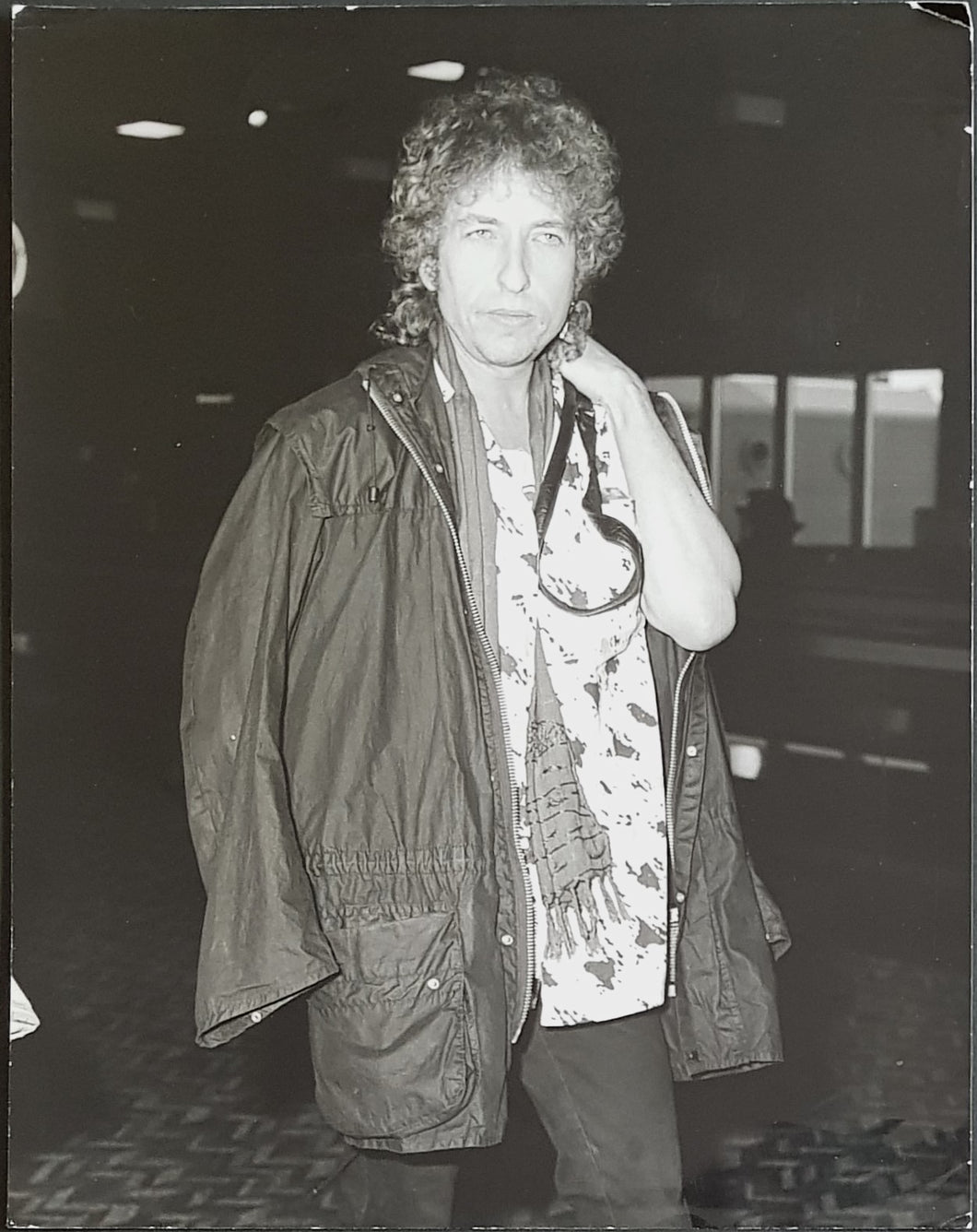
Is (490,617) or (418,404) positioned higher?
(418,404)

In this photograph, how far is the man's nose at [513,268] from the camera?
2.04 metres

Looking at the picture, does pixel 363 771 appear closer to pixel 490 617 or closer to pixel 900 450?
pixel 490 617

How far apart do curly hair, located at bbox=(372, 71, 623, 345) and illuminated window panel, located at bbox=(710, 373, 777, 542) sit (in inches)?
10.4

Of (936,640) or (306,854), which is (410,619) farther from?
(936,640)

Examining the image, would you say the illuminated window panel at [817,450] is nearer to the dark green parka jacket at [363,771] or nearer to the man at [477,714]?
the man at [477,714]

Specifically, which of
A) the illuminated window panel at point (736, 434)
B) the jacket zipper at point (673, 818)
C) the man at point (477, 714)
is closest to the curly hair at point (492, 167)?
the man at point (477, 714)

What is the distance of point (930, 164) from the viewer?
7.04 feet

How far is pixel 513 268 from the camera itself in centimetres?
204

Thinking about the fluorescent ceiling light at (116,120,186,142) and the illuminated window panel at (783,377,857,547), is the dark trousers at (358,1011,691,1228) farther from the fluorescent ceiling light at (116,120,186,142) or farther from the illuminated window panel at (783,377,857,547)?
the fluorescent ceiling light at (116,120,186,142)

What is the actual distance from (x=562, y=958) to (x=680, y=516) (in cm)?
68

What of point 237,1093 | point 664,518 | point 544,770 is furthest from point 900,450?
point 237,1093

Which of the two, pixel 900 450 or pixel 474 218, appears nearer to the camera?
pixel 474 218

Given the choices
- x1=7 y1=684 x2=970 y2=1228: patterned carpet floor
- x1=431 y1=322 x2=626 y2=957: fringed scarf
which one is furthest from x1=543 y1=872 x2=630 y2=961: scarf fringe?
x1=7 y1=684 x2=970 y2=1228: patterned carpet floor

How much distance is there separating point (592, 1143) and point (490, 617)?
79cm
